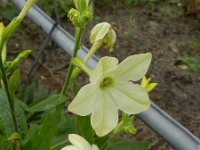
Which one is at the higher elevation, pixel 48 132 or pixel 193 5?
pixel 48 132

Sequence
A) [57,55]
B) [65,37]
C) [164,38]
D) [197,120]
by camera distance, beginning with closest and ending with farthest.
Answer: [65,37], [197,120], [57,55], [164,38]

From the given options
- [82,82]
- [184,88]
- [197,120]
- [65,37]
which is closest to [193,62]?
[184,88]

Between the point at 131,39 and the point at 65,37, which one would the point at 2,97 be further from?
the point at 131,39

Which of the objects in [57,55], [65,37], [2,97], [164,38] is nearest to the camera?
[2,97]

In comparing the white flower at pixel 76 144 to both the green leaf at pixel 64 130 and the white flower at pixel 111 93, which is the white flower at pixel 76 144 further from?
the green leaf at pixel 64 130

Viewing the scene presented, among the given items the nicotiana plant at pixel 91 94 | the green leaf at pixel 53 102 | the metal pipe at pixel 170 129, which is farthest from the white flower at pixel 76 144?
the metal pipe at pixel 170 129

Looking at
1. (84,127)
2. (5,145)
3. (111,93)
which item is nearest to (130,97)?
(111,93)
